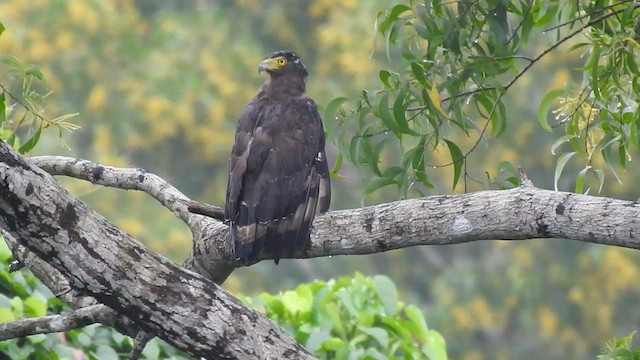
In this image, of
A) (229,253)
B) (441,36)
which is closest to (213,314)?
(229,253)

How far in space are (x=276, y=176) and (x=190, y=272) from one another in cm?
121

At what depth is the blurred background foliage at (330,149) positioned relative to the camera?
12156 millimetres

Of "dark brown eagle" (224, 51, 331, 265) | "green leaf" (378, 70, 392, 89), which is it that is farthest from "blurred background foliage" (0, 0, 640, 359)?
"green leaf" (378, 70, 392, 89)

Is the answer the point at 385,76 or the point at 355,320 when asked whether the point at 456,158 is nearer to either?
the point at 385,76

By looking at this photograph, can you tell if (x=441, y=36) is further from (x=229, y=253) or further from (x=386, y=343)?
(x=386, y=343)

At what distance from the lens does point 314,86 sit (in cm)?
1340

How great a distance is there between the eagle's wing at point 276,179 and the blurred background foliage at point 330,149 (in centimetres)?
715

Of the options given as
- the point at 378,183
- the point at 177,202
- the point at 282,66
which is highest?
the point at 282,66

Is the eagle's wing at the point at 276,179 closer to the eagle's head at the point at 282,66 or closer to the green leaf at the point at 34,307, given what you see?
the eagle's head at the point at 282,66

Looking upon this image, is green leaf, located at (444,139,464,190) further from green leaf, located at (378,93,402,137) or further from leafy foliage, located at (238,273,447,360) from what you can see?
leafy foliage, located at (238,273,447,360)

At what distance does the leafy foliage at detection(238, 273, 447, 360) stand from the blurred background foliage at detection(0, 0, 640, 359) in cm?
713

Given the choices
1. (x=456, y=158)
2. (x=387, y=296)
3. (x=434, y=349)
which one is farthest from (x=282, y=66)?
(x=456, y=158)

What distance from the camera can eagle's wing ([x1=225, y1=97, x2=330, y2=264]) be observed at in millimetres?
3859

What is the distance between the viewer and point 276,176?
4.21 m
